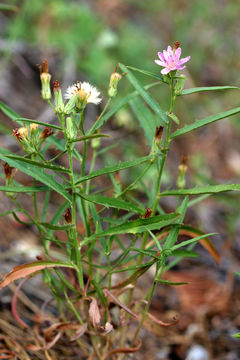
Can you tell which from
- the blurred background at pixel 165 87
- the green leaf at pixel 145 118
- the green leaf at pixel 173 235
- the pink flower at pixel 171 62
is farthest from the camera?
the blurred background at pixel 165 87

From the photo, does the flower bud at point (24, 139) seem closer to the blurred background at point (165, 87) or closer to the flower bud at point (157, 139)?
the flower bud at point (157, 139)

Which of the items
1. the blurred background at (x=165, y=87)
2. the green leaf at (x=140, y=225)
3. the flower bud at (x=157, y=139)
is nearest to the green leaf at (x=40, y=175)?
the green leaf at (x=140, y=225)

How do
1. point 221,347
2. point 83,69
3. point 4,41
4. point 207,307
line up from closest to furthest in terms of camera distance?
1. point 221,347
2. point 207,307
3. point 4,41
4. point 83,69

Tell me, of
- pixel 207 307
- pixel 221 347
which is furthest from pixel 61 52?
pixel 221 347

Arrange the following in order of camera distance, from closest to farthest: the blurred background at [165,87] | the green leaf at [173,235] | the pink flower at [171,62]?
1. the pink flower at [171,62]
2. the green leaf at [173,235]
3. the blurred background at [165,87]

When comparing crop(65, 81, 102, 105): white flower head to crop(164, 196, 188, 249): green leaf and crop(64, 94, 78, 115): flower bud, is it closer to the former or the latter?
crop(64, 94, 78, 115): flower bud

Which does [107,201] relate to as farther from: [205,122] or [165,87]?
[165,87]

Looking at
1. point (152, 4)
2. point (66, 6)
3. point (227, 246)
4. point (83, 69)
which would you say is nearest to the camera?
point (227, 246)

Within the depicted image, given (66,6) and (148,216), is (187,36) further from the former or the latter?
(148,216)

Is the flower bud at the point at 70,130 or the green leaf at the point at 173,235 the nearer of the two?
the flower bud at the point at 70,130
